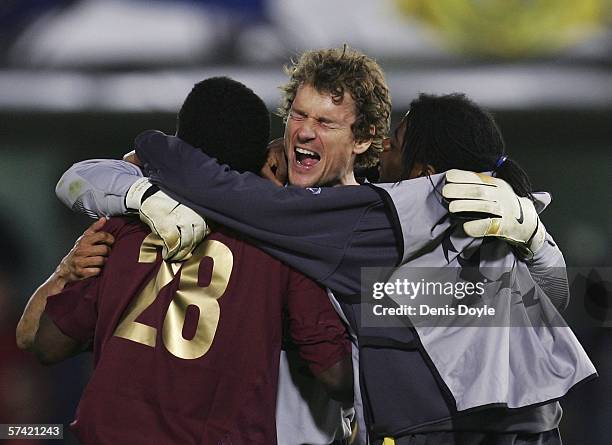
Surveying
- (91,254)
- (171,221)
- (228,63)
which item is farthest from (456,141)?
(228,63)

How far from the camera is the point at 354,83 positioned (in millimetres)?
2773

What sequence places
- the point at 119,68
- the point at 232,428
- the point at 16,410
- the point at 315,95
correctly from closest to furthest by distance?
the point at 232,428
the point at 315,95
the point at 16,410
the point at 119,68

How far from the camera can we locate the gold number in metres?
2.38

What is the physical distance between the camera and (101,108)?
6398 millimetres

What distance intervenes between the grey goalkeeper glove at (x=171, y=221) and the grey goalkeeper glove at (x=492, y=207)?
547 millimetres

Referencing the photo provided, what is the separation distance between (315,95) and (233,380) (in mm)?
779

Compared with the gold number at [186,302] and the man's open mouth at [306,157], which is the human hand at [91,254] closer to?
the gold number at [186,302]

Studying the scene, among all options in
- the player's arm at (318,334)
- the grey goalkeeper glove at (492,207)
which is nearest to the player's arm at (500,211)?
the grey goalkeeper glove at (492,207)

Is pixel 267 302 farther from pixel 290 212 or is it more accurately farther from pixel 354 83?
pixel 354 83

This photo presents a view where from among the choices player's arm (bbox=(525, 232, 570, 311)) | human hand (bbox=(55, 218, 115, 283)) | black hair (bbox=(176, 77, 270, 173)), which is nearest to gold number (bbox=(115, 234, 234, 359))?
human hand (bbox=(55, 218, 115, 283))

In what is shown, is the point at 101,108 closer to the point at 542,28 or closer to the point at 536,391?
the point at 542,28

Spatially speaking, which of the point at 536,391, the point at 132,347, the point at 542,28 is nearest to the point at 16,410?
the point at 132,347

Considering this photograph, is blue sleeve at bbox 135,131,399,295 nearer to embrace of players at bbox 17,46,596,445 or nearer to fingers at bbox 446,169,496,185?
embrace of players at bbox 17,46,596,445

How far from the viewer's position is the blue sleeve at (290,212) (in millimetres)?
2396
